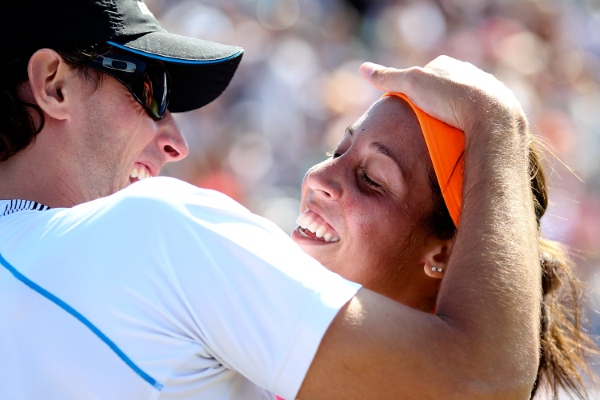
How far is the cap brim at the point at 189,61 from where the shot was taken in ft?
6.40

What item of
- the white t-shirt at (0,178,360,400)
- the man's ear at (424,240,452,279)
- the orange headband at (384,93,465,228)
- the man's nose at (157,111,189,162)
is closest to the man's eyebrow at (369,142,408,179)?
the orange headband at (384,93,465,228)

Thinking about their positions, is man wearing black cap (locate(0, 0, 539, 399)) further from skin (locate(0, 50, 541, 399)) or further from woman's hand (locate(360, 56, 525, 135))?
woman's hand (locate(360, 56, 525, 135))

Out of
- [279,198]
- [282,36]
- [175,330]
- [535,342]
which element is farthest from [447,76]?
[282,36]

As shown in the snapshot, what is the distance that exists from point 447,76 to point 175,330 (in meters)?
0.95

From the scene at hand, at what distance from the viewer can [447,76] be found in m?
1.85

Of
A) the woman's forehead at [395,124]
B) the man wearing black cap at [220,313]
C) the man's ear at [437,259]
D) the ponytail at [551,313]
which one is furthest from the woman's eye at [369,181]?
the man wearing black cap at [220,313]

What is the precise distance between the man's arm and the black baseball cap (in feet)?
2.85

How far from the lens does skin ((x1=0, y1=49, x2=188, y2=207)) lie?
1775mm

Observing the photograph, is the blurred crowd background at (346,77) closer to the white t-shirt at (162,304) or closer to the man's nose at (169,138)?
the man's nose at (169,138)

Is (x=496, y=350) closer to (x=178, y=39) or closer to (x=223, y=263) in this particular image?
(x=223, y=263)

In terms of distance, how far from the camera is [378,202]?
2.11 metres

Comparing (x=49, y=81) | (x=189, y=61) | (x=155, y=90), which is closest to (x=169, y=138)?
(x=155, y=90)

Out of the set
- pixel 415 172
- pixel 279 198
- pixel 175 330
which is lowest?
pixel 175 330

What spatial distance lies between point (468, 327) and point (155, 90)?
117 centimetres
